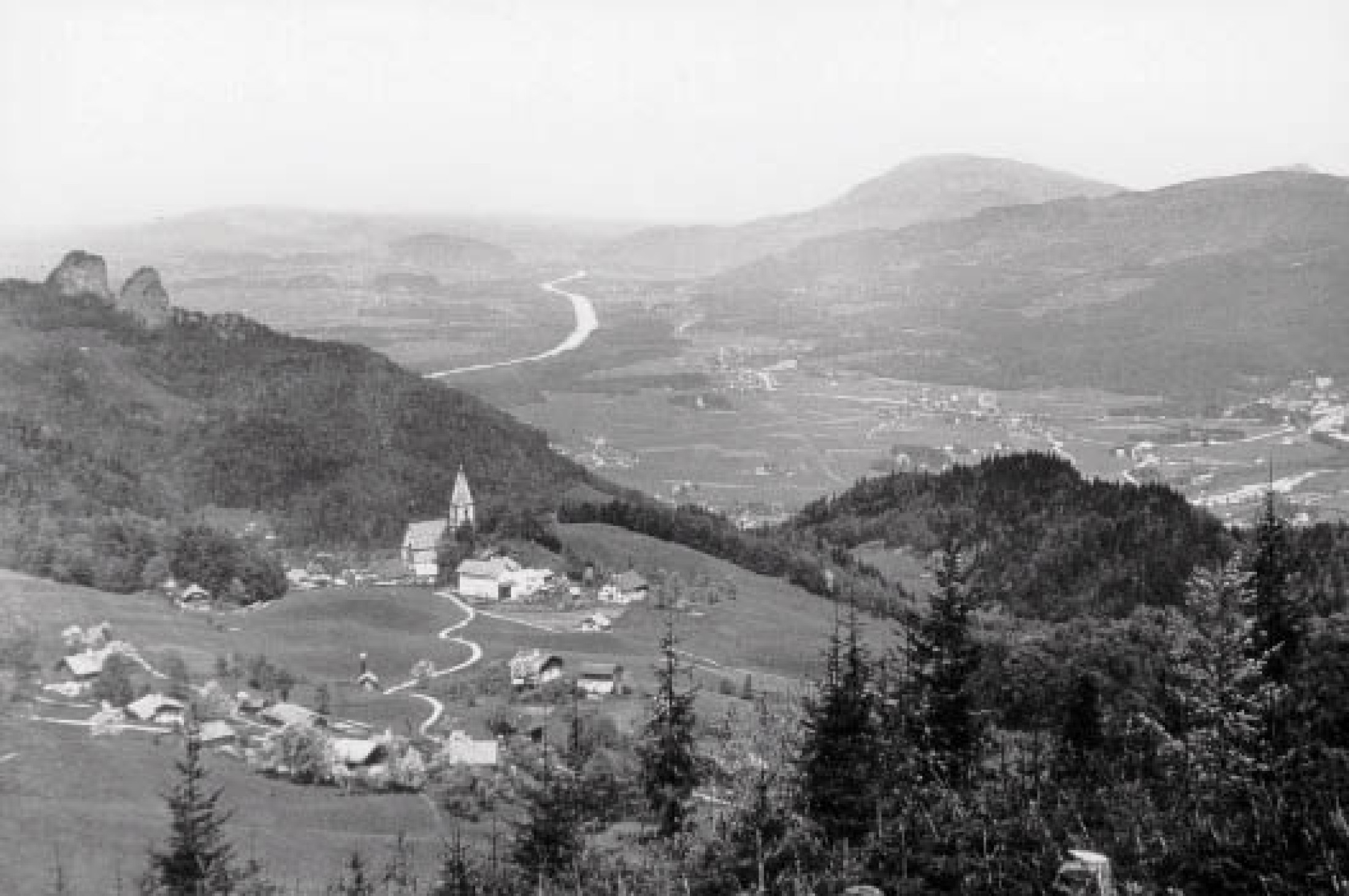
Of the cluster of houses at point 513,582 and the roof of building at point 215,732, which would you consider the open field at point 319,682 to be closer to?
the roof of building at point 215,732

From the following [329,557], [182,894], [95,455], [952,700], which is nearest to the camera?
[182,894]

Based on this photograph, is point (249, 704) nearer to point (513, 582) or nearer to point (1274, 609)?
point (513, 582)

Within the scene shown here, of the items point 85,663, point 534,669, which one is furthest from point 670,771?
point 85,663

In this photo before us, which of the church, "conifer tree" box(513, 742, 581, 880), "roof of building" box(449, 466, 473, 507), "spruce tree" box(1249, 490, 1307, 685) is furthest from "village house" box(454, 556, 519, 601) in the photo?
"spruce tree" box(1249, 490, 1307, 685)

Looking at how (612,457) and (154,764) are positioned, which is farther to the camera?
(612,457)

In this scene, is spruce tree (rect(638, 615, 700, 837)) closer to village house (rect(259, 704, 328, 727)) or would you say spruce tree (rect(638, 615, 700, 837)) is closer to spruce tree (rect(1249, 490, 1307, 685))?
spruce tree (rect(1249, 490, 1307, 685))

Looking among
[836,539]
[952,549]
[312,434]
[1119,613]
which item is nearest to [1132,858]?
[952,549]

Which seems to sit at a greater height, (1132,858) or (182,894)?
(1132,858)

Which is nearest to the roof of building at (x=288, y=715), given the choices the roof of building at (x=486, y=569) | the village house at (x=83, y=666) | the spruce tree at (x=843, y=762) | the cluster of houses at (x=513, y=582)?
the village house at (x=83, y=666)

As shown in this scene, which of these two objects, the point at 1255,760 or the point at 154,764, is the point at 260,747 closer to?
the point at 154,764
